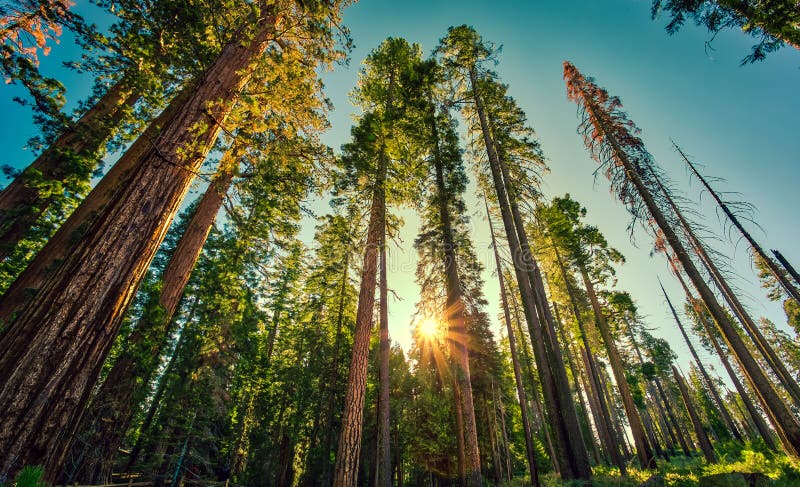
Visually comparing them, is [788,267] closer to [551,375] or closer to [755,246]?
[755,246]

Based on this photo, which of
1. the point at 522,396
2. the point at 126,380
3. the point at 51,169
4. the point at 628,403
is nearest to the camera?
the point at 126,380

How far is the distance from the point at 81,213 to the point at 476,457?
13.4 m

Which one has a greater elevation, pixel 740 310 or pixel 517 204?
pixel 517 204

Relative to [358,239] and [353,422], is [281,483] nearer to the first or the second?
[353,422]

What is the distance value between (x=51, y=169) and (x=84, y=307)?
915 cm

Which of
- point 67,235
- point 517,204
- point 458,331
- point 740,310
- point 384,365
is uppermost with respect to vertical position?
point 517,204

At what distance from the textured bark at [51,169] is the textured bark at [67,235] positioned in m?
0.70

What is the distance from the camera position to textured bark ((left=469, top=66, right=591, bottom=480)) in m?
6.05

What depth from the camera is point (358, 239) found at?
10.6 metres

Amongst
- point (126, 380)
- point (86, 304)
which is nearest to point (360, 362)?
point (126, 380)

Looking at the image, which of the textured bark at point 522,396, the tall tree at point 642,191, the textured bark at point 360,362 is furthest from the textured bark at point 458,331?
the tall tree at point 642,191

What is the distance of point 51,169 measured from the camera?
789 cm

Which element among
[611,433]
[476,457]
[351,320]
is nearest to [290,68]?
[476,457]

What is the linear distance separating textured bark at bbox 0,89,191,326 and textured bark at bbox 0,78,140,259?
0.70 metres
